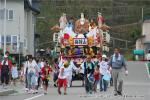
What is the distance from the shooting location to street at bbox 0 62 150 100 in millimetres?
27250

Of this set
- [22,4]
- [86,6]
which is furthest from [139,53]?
[22,4]

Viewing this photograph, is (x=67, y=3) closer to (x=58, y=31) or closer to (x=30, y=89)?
(x=58, y=31)

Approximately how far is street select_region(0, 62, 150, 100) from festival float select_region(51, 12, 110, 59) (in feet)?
7.20

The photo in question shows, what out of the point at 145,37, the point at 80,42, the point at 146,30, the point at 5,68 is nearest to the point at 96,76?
the point at 5,68

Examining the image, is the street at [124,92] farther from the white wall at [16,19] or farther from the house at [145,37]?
the house at [145,37]

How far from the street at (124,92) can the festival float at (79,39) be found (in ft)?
7.20

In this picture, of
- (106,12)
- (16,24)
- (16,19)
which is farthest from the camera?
(106,12)

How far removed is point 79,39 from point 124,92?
1412cm

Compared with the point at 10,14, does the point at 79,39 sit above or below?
below

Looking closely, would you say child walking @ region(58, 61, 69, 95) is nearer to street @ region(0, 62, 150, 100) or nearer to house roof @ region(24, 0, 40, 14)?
street @ region(0, 62, 150, 100)

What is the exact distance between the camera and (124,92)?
31719 millimetres

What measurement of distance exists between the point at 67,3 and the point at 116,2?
33.7 feet

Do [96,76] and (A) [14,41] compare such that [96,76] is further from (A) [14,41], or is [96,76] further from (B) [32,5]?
(B) [32,5]

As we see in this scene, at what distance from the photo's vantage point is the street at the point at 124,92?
1073 inches
